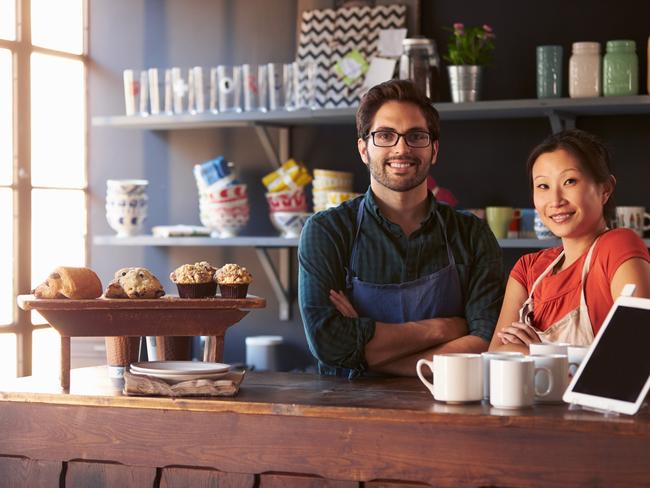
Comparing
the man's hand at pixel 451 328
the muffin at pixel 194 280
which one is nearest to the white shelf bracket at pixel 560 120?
the man's hand at pixel 451 328

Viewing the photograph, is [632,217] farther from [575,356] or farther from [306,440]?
[306,440]

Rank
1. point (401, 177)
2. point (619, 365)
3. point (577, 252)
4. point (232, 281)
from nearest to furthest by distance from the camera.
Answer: point (619, 365), point (232, 281), point (577, 252), point (401, 177)

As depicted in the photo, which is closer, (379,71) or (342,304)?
(342,304)

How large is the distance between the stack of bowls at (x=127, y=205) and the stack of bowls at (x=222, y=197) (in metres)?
0.26

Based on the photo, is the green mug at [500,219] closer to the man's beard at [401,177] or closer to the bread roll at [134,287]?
the man's beard at [401,177]

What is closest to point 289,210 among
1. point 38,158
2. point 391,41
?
point 391,41

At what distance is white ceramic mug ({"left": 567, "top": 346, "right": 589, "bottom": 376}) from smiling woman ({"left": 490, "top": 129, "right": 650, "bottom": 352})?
0.29 metres

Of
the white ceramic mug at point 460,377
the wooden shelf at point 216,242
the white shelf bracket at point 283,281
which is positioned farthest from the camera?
the white shelf bracket at point 283,281

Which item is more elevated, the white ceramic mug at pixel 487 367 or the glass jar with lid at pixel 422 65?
the glass jar with lid at pixel 422 65

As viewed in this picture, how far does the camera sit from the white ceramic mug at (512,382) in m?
1.92

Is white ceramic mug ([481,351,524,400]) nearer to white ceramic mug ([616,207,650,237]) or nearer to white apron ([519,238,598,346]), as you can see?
white apron ([519,238,598,346])

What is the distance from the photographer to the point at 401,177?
268cm

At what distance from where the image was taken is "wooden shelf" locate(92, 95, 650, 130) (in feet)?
12.2

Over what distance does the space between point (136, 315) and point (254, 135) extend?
2326mm
